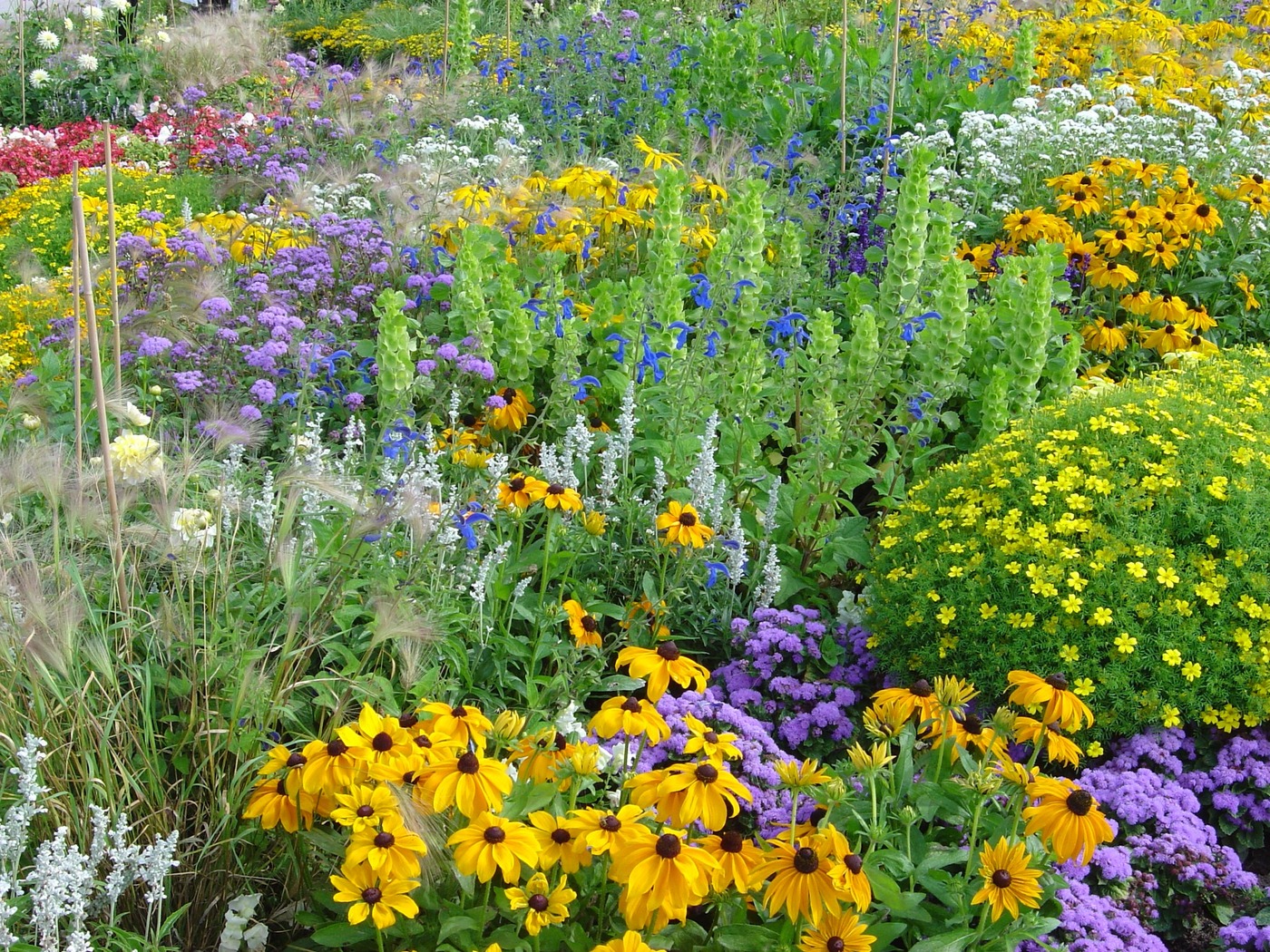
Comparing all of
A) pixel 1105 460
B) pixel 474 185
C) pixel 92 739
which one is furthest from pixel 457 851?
pixel 474 185

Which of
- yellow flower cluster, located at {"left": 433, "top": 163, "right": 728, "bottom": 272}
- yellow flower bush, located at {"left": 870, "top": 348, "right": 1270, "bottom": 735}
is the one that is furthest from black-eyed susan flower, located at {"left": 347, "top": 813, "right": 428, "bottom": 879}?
yellow flower cluster, located at {"left": 433, "top": 163, "right": 728, "bottom": 272}

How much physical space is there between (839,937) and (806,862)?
18 centimetres

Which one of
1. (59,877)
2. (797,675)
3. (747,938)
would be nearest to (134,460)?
(59,877)

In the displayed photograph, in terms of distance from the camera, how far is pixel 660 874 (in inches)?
76.7

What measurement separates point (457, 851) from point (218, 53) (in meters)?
9.51

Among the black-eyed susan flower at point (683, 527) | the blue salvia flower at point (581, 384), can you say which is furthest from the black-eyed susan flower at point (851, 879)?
the blue salvia flower at point (581, 384)

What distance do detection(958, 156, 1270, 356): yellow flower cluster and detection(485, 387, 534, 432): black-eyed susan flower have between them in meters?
2.47

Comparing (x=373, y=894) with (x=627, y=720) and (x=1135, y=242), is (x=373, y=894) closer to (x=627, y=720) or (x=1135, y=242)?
(x=627, y=720)

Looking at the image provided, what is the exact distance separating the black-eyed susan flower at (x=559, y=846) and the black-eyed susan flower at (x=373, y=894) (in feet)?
0.78

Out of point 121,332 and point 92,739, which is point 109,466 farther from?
point 121,332

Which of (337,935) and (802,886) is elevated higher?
(802,886)

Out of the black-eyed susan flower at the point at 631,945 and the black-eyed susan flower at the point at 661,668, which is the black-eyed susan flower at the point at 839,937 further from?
the black-eyed susan flower at the point at 661,668

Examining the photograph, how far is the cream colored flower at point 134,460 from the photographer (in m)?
2.89

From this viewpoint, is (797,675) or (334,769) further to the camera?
(797,675)
